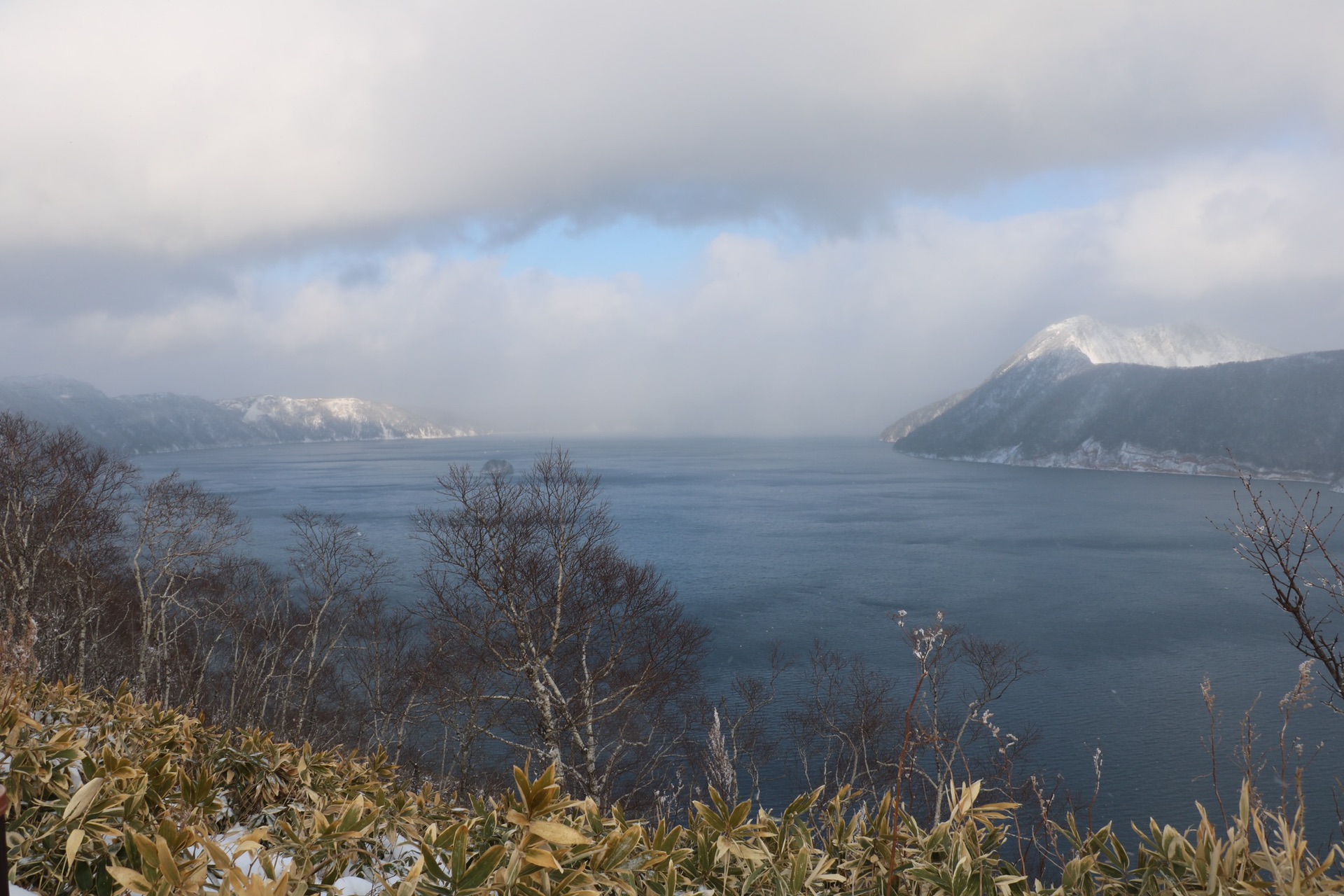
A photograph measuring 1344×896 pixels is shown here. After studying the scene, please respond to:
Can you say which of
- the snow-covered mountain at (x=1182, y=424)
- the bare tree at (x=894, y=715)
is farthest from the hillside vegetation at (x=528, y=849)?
the snow-covered mountain at (x=1182, y=424)

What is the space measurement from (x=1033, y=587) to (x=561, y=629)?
39.7 meters

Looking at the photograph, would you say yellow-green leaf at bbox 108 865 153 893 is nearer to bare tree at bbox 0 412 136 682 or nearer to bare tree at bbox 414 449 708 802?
bare tree at bbox 414 449 708 802

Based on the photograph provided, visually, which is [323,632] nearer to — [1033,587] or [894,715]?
[894,715]

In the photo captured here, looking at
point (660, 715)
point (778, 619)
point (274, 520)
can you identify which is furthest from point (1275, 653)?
point (274, 520)

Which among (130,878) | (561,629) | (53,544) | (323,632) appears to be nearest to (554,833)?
(130,878)

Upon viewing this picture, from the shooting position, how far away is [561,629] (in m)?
14.1

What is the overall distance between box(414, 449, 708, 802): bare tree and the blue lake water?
29.0 ft

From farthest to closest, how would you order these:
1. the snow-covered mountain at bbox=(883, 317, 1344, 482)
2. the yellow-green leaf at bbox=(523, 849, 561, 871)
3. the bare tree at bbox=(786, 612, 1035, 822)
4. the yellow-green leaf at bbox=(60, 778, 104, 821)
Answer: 1. the snow-covered mountain at bbox=(883, 317, 1344, 482)
2. the bare tree at bbox=(786, 612, 1035, 822)
3. the yellow-green leaf at bbox=(60, 778, 104, 821)
4. the yellow-green leaf at bbox=(523, 849, 561, 871)

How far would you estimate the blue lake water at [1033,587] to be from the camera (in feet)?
78.8

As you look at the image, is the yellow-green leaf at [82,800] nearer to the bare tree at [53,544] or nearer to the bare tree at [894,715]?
the bare tree at [53,544]

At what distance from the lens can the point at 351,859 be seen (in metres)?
2.36

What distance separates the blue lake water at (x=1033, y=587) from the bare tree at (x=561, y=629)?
8.85m

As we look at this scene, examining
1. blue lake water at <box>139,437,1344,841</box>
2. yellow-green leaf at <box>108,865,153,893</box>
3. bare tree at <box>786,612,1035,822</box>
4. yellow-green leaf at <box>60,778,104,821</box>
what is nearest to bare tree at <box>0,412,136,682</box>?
yellow-green leaf at <box>60,778,104,821</box>

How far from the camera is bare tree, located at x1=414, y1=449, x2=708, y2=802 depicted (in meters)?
11.5
